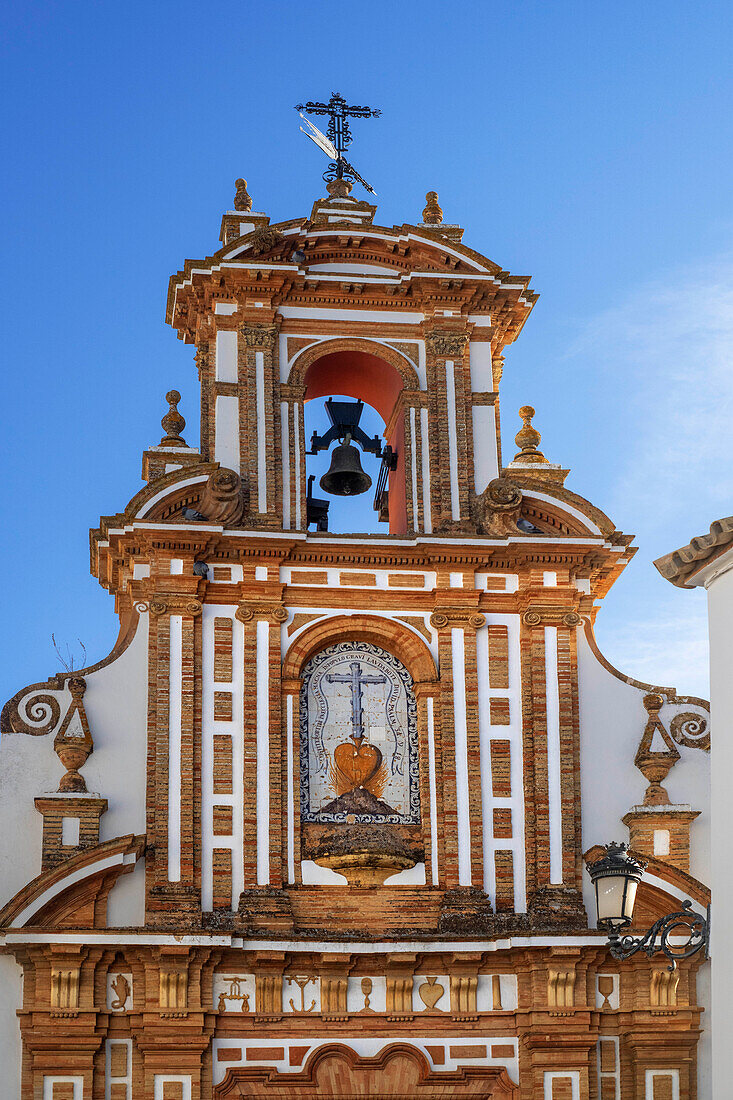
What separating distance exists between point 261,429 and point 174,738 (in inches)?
140

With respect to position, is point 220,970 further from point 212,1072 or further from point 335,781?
point 335,781

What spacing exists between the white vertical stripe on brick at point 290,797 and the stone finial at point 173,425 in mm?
3227

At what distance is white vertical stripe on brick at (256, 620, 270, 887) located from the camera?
20000 mm

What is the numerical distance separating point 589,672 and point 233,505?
162 inches

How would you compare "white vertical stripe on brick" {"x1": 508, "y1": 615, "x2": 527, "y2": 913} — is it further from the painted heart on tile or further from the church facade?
the painted heart on tile

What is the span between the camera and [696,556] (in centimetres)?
1455

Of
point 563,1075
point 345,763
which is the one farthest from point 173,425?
point 563,1075

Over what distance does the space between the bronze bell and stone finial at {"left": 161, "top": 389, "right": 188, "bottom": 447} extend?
1637mm

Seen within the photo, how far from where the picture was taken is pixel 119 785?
20.2 metres

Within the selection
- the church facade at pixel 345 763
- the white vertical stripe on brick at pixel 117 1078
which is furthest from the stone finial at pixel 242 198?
the white vertical stripe on brick at pixel 117 1078

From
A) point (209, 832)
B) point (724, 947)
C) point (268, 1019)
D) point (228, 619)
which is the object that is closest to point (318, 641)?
point (228, 619)

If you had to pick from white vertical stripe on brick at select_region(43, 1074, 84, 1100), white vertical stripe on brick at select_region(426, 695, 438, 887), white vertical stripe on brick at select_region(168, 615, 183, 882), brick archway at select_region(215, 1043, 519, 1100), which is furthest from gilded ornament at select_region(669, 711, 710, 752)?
white vertical stripe on brick at select_region(43, 1074, 84, 1100)

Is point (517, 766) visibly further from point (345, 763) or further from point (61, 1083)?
point (61, 1083)

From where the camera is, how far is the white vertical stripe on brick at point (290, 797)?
20.1m
